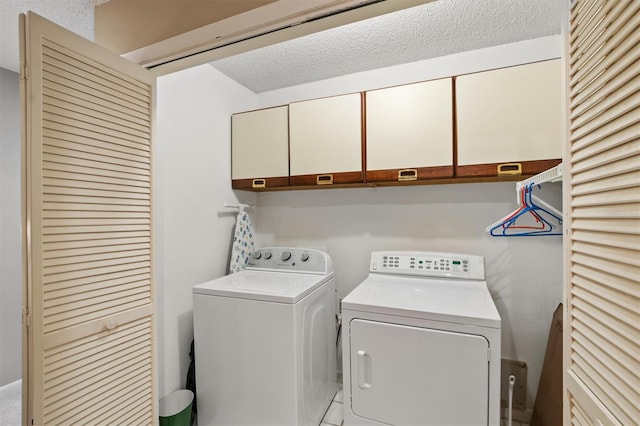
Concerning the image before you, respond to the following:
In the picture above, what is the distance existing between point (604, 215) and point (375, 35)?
5.59ft

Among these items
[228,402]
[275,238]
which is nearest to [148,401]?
[228,402]

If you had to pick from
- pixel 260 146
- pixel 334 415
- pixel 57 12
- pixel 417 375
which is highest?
pixel 57 12

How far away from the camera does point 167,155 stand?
1.89 m

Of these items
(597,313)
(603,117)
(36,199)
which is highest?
(603,117)

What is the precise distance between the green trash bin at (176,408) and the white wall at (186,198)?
6cm

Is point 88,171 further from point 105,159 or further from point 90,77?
point 90,77

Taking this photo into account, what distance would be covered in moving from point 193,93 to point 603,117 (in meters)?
2.19

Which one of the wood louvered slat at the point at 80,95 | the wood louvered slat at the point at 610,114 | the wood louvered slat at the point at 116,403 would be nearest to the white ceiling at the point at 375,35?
the wood louvered slat at the point at 80,95

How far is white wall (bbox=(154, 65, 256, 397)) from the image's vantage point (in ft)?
6.10

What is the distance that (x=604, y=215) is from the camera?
666mm

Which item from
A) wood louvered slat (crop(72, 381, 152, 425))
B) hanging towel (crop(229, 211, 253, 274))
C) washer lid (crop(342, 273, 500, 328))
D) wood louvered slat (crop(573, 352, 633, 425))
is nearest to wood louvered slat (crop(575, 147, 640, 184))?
wood louvered slat (crop(573, 352, 633, 425))

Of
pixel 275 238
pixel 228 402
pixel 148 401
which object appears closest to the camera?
pixel 148 401

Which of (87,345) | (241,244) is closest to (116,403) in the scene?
(87,345)

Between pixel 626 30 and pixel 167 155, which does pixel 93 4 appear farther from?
pixel 626 30
